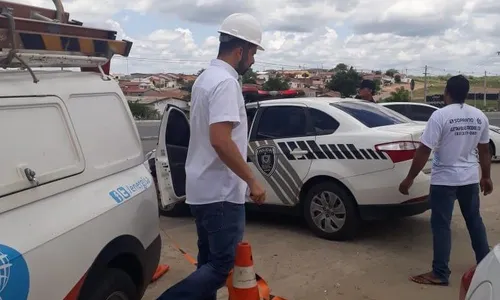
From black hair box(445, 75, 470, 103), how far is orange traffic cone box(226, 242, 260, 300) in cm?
254

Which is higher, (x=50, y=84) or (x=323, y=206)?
(x=50, y=84)

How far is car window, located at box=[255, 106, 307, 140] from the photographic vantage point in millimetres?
6555

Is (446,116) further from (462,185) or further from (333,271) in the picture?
(333,271)

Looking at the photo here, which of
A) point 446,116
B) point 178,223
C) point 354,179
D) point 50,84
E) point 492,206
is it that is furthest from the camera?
point 492,206

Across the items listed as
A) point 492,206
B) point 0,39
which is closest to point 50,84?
point 0,39

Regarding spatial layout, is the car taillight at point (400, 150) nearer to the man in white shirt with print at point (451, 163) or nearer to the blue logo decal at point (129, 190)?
the man in white shirt with print at point (451, 163)

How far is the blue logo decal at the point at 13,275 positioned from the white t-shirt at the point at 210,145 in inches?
46.4

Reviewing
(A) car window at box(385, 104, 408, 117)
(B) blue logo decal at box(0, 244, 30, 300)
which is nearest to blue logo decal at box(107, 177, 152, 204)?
(B) blue logo decal at box(0, 244, 30, 300)

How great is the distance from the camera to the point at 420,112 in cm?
1331

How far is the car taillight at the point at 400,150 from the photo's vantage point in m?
5.77

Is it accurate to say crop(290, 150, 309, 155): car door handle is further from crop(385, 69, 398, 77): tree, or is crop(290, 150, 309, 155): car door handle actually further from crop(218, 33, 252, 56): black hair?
crop(385, 69, 398, 77): tree

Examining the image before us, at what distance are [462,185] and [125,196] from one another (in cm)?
287

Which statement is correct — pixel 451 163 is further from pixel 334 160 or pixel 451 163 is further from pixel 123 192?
pixel 123 192

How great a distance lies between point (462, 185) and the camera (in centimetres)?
479
